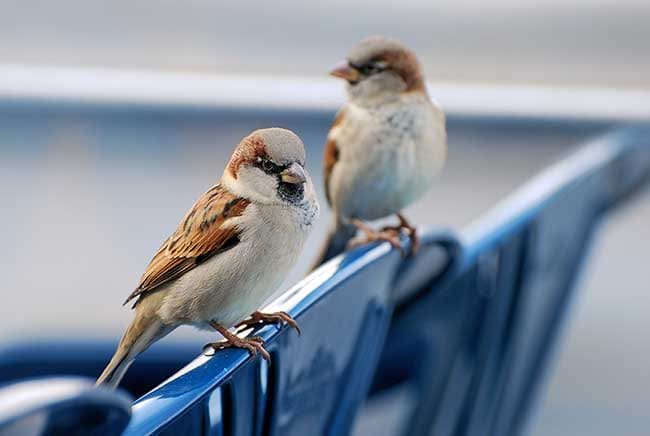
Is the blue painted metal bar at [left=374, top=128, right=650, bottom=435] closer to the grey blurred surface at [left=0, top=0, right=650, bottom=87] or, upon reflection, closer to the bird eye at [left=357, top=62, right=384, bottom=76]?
the bird eye at [left=357, top=62, right=384, bottom=76]

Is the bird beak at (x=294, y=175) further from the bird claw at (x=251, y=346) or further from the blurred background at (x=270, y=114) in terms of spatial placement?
the blurred background at (x=270, y=114)

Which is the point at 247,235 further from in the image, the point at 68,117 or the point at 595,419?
the point at 595,419

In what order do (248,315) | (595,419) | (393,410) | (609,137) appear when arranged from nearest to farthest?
1. (248,315)
2. (609,137)
3. (393,410)
4. (595,419)

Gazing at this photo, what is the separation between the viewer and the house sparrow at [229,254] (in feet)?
1.97

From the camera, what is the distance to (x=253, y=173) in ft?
2.02

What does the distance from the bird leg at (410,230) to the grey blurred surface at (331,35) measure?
2.96 feet

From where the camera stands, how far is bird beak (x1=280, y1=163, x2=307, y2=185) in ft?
1.92

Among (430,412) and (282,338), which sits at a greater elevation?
(282,338)

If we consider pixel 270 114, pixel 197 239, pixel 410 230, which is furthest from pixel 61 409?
pixel 270 114

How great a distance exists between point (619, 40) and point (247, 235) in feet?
6.20

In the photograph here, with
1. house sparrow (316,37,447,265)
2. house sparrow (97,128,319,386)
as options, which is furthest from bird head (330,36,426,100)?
house sparrow (97,128,319,386)

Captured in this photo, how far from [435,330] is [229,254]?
1.15ft

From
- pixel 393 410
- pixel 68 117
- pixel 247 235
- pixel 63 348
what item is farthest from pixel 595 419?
pixel 247 235

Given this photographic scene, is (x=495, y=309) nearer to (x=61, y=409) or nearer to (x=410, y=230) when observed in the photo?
(x=410, y=230)
